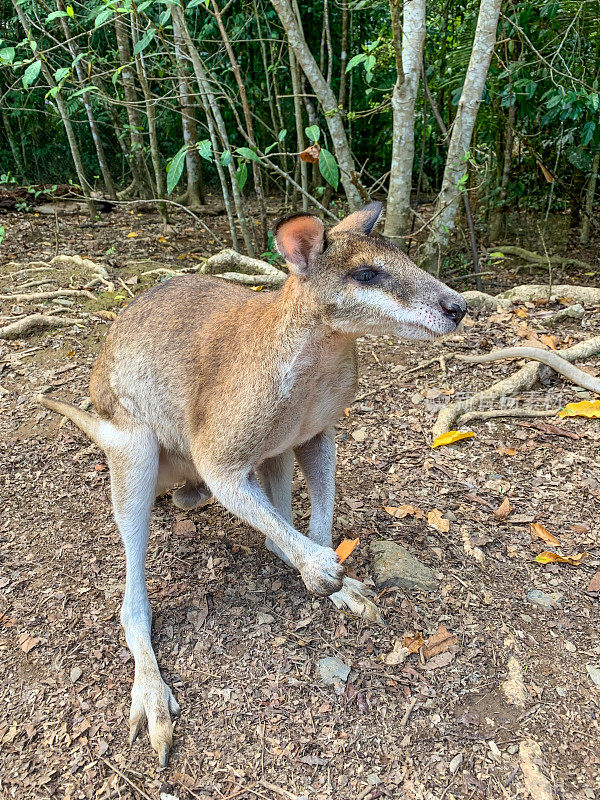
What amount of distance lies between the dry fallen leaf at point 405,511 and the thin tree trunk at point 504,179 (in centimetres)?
432

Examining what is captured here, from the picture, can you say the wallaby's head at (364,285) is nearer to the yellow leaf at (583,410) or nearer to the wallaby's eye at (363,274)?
the wallaby's eye at (363,274)

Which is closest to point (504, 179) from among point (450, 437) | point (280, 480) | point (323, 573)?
point (450, 437)

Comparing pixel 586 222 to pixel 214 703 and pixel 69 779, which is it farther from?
pixel 69 779

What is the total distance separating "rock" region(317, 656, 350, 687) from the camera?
8.54ft

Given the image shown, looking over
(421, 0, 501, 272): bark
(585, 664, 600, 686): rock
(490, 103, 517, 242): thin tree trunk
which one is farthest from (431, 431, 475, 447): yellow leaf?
(490, 103, 517, 242): thin tree trunk

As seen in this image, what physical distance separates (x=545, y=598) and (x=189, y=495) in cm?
186

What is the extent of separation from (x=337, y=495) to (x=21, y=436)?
223 cm

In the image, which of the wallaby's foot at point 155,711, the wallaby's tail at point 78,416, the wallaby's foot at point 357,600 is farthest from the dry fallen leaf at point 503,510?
the wallaby's tail at point 78,416

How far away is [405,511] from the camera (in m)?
3.49

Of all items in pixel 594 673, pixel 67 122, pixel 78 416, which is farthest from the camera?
pixel 67 122

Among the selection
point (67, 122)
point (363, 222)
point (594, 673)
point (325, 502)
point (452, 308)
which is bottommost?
point (594, 673)

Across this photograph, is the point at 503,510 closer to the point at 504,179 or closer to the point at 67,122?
the point at 504,179

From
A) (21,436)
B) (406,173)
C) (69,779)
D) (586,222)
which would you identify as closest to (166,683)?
(69,779)

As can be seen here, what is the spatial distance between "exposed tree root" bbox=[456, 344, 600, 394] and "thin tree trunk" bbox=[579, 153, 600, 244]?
118 inches
